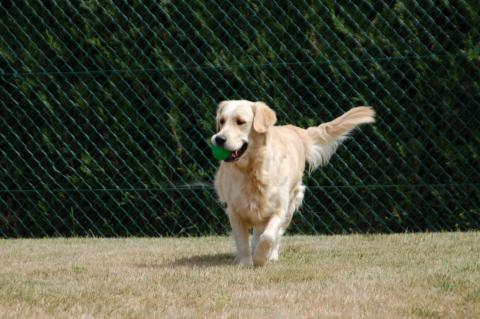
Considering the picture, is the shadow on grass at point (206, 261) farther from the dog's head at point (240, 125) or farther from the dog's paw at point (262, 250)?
the dog's head at point (240, 125)

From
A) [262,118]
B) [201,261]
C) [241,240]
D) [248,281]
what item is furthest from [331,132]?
[248,281]

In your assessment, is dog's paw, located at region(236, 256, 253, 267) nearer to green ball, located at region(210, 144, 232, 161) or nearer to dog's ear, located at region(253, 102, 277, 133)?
green ball, located at region(210, 144, 232, 161)

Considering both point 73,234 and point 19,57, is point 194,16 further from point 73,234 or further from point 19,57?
point 73,234

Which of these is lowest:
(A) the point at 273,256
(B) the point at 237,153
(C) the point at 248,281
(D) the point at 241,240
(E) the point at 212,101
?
(A) the point at 273,256

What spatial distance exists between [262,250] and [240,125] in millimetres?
629

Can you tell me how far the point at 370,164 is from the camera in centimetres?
561

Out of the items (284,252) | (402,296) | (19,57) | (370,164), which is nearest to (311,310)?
(402,296)

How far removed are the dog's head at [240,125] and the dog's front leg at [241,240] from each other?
35 cm

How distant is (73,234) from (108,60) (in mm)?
1240

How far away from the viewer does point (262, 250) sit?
4.06m

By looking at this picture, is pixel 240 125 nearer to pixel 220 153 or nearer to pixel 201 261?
pixel 220 153

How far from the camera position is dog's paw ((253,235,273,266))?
404 centimetres

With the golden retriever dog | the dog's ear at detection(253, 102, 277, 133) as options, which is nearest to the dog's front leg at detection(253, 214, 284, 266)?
the golden retriever dog

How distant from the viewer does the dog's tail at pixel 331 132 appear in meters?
5.08
